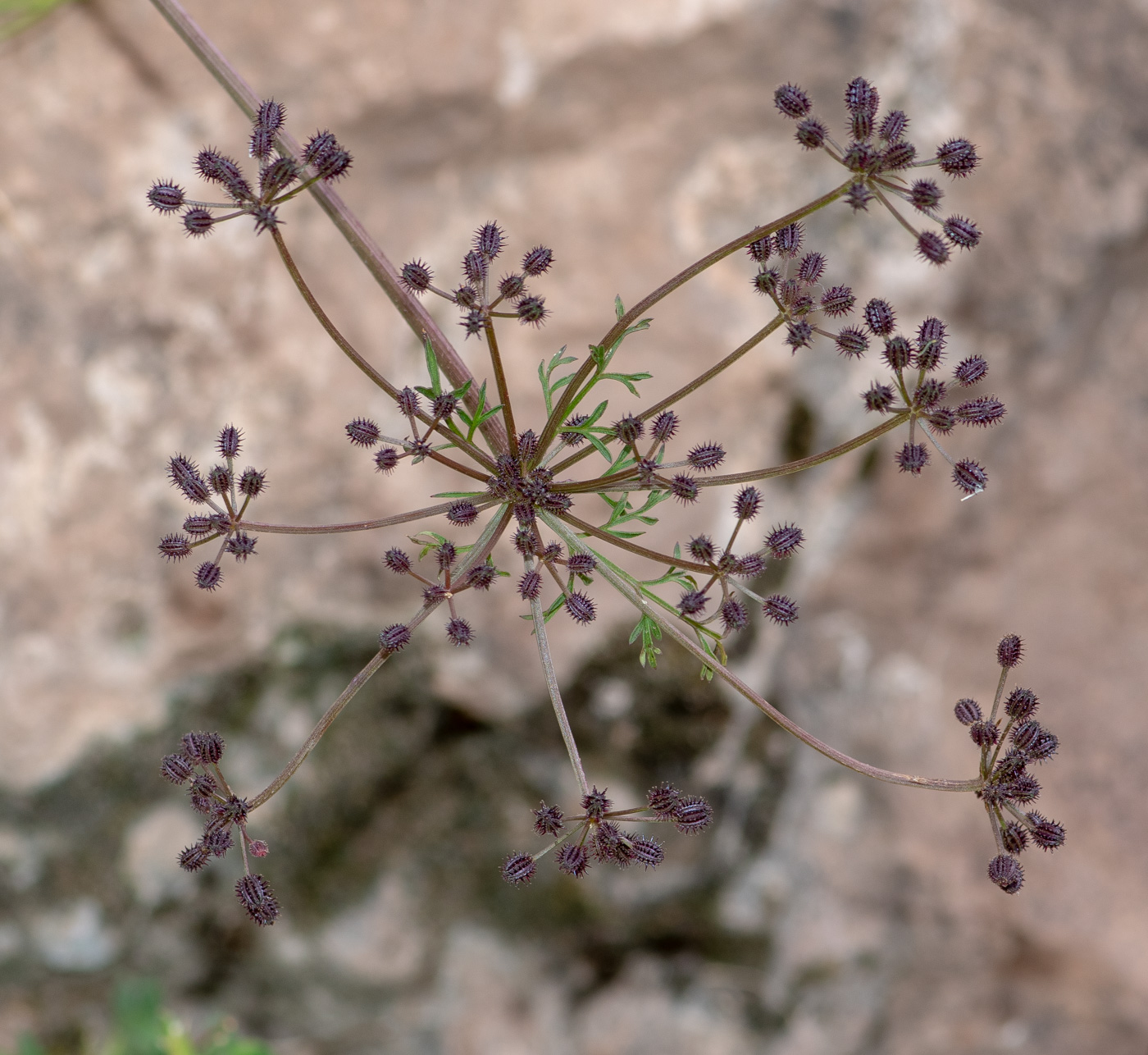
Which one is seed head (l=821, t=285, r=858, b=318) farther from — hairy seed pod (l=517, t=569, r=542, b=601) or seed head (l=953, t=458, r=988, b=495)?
hairy seed pod (l=517, t=569, r=542, b=601)

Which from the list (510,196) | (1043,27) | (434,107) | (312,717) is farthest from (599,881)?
(1043,27)

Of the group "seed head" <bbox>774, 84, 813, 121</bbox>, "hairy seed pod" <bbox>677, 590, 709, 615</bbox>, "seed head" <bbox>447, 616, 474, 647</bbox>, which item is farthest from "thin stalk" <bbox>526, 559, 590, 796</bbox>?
"seed head" <bbox>774, 84, 813, 121</bbox>

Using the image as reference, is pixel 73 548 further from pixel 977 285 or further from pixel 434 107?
pixel 977 285

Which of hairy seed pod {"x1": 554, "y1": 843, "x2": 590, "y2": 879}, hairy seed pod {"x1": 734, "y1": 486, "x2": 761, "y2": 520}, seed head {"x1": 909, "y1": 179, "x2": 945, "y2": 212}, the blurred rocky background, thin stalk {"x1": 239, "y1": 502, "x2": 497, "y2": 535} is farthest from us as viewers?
the blurred rocky background

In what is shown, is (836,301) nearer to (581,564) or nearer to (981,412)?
(981,412)

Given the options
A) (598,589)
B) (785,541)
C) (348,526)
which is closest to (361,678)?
(348,526)

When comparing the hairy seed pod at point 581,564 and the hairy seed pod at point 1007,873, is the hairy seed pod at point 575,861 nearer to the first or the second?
the hairy seed pod at point 581,564
